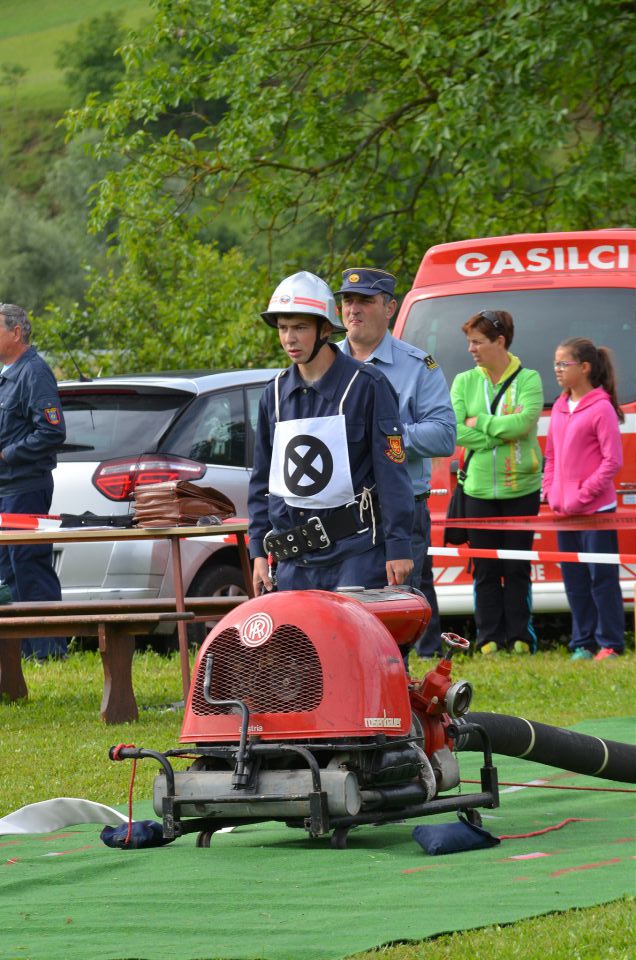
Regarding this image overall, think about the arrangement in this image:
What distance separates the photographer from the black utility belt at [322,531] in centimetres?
627

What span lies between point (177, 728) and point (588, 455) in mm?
3992

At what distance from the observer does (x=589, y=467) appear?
445 inches

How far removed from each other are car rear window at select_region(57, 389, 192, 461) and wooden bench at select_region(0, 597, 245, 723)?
1.64 metres

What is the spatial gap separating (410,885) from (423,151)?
14.2m

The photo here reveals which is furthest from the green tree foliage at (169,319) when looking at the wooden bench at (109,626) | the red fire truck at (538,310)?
the wooden bench at (109,626)

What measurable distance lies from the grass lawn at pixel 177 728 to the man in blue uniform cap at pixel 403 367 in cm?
166

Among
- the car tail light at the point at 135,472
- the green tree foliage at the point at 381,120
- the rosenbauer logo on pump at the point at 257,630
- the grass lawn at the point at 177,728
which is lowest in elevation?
the grass lawn at the point at 177,728

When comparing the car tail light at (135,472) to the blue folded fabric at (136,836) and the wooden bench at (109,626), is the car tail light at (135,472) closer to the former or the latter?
the wooden bench at (109,626)

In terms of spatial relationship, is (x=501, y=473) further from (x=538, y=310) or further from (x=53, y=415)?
(x=53, y=415)

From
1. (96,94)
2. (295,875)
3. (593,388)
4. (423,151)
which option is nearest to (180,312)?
(96,94)

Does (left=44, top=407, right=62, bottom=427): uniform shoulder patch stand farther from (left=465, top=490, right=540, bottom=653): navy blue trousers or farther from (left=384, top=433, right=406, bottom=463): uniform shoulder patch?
(left=384, top=433, right=406, bottom=463): uniform shoulder patch

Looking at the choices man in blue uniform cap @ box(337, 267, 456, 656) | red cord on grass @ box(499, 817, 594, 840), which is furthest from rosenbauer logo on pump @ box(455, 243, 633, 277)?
red cord on grass @ box(499, 817, 594, 840)

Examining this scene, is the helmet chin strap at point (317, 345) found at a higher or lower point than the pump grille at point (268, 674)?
higher

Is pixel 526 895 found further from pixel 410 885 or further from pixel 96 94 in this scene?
pixel 96 94
